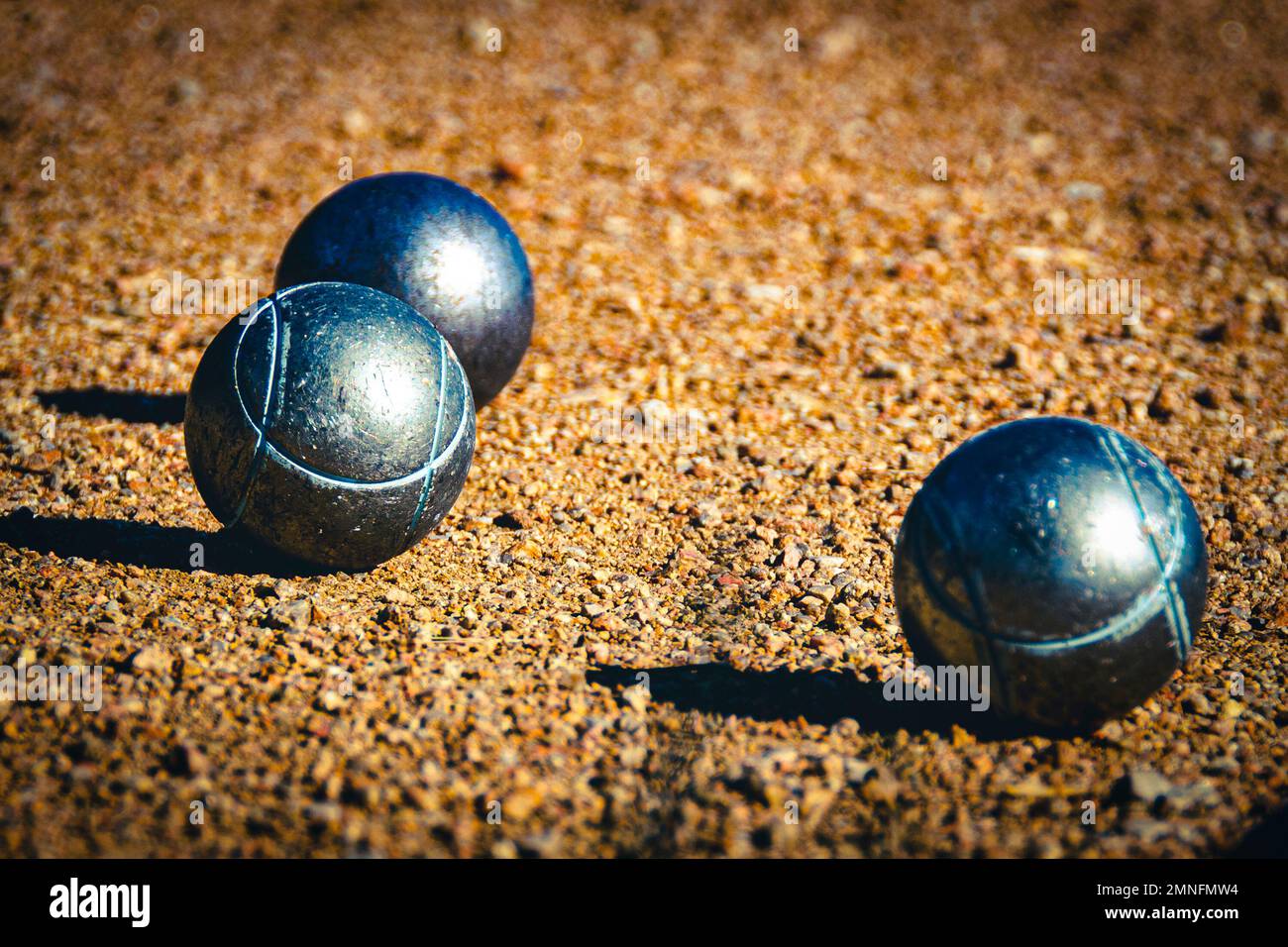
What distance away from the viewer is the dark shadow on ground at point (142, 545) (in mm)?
6367

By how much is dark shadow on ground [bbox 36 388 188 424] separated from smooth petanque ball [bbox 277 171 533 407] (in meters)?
1.36

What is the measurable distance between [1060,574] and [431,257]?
4.37m

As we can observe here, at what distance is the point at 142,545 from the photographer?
21.5 ft

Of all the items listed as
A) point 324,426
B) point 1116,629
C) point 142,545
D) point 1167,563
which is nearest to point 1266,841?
point 1116,629

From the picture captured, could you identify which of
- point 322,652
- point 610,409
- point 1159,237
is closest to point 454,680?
point 322,652

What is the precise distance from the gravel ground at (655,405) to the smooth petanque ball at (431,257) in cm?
92

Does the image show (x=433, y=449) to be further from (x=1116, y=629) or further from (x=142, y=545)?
(x=1116, y=629)

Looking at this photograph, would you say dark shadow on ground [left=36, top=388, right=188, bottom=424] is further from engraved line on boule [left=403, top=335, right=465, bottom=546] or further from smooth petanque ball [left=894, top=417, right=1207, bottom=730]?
smooth petanque ball [left=894, top=417, right=1207, bottom=730]

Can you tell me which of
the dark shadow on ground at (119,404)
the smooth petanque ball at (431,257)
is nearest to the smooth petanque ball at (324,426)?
the smooth petanque ball at (431,257)

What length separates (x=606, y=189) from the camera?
38.6ft

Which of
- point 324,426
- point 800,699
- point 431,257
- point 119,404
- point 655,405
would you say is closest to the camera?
point 800,699

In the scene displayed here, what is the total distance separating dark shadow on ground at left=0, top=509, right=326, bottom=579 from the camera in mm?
6367

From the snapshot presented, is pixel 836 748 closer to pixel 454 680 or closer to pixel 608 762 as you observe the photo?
pixel 608 762
